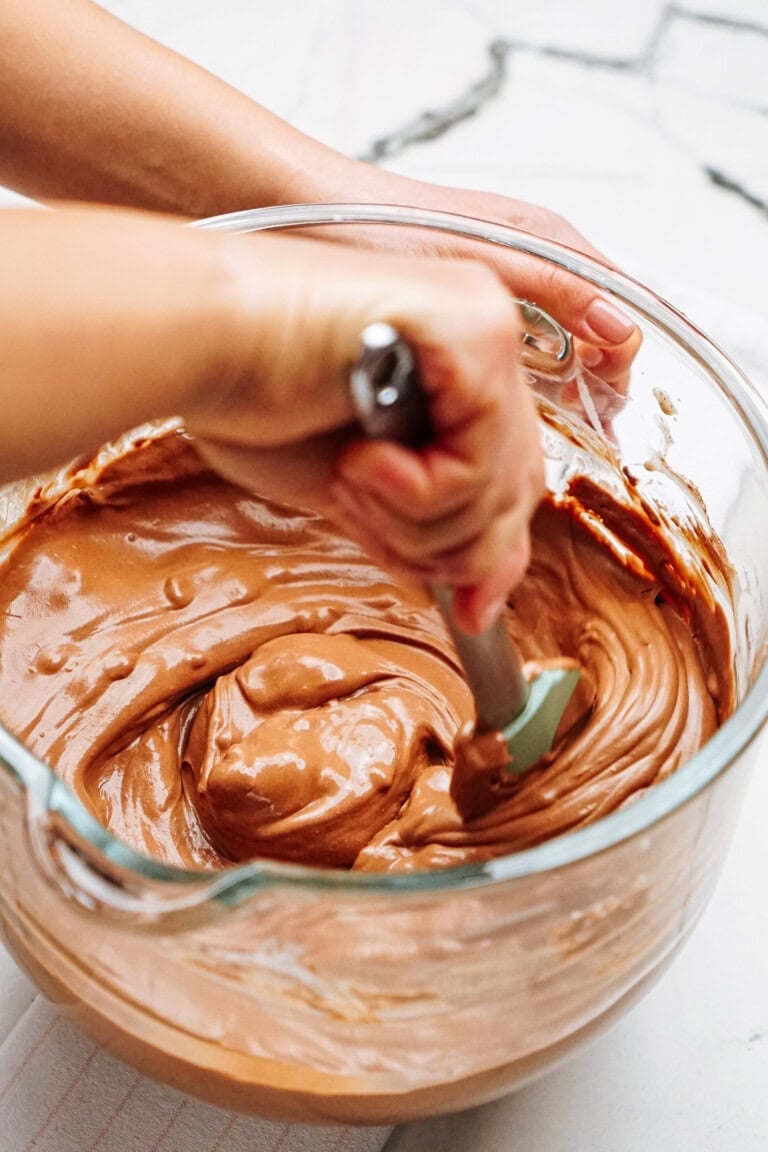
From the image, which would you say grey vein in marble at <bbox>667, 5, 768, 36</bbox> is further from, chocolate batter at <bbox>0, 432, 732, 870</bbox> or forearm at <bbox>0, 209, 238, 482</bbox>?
forearm at <bbox>0, 209, 238, 482</bbox>

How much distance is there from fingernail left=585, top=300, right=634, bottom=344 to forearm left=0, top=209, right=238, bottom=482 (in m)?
0.31

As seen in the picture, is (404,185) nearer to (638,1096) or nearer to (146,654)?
(146,654)

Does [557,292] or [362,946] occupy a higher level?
[557,292]

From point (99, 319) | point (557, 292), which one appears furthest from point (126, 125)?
point (99, 319)

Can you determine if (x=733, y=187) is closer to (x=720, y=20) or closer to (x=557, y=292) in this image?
(x=720, y=20)

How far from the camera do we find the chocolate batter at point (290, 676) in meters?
0.63

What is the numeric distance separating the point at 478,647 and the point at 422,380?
0.55 feet

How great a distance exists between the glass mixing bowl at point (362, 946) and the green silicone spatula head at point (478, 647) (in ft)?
0.31

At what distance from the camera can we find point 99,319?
43 cm

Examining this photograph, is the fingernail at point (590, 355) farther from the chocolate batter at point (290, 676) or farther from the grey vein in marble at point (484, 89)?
the grey vein in marble at point (484, 89)

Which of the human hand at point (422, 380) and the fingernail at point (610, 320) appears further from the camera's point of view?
the fingernail at point (610, 320)

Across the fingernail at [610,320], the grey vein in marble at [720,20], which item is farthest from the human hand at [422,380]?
the grey vein in marble at [720,20]

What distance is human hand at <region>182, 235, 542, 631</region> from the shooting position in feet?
1.42

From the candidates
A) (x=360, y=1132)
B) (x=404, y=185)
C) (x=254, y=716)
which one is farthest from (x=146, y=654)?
(x=404, y=185)
